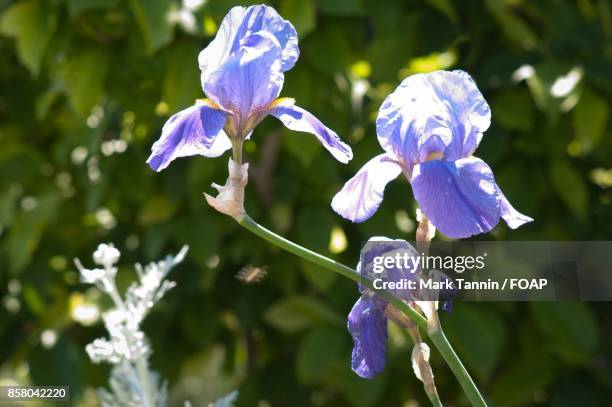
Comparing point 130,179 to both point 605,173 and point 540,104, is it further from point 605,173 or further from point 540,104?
point 605,173

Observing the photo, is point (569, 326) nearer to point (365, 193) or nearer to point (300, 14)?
point (300, 14)

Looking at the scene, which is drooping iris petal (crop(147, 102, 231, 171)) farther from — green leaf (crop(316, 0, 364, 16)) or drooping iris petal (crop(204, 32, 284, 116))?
green leaf (crop(316, 0, 364, 16))

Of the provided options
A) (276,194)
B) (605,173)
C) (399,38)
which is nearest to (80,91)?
(276,194)

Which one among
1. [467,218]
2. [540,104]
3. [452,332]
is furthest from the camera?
[452,332]

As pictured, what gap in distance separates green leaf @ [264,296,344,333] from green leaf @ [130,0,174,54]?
0.53 m

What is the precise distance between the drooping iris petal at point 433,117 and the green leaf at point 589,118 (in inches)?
39.7

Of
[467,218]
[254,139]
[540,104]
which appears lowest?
[254,139]

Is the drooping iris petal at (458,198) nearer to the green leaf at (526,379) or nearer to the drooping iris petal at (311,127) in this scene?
the drooping iris petal at (311,127)

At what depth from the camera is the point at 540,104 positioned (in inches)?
59.3

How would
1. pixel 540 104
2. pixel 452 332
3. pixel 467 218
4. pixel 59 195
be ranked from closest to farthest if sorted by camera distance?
pixel 467 218, pixel 540 104, pixel 452 332, pixel 59 195

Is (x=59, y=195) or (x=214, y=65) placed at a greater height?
(x=214, y=65)

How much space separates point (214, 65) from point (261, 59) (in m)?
0.03

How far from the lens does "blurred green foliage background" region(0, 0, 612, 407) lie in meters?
1.57

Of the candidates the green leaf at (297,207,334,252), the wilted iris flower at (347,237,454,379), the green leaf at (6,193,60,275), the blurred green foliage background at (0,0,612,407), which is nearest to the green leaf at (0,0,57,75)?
the blurred green foliage background at (0,0,612,407)
